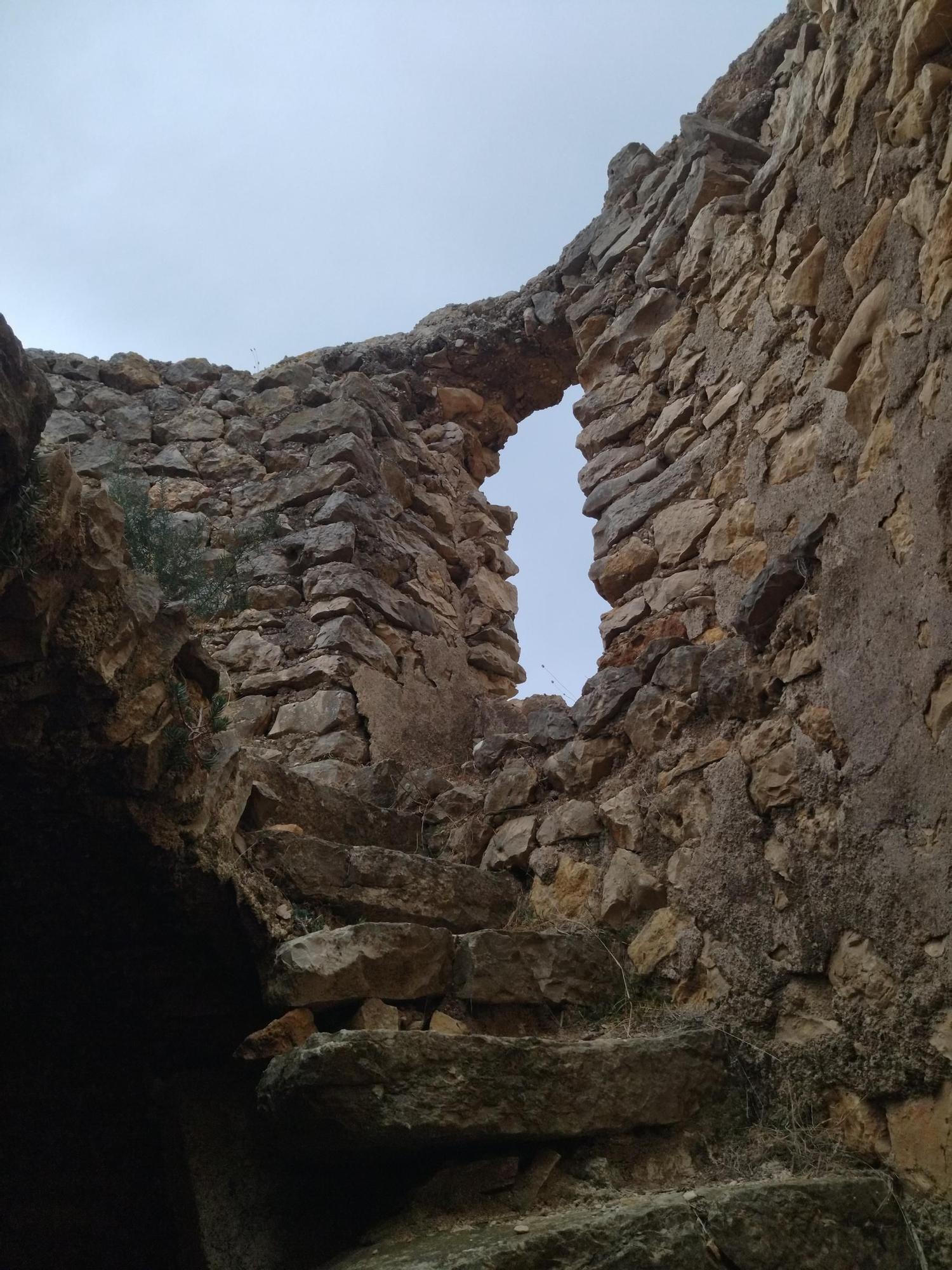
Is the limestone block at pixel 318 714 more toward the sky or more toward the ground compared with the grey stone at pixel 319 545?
more toward the ground

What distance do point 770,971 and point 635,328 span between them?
263 centimetres

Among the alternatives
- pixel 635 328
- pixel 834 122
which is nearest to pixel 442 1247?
pixel 834 122

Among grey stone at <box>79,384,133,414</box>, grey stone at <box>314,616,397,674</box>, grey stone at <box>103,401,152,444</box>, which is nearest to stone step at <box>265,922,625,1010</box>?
grey stone at <box>314,616,397,674</box>

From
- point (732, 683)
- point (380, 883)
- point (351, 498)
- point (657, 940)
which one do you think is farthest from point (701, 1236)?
point (351, 498)

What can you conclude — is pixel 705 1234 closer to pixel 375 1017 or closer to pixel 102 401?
pixel 375 1017

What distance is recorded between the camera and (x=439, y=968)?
2.35m

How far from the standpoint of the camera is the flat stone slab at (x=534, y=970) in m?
2.38

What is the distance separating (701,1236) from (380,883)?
4.00ft

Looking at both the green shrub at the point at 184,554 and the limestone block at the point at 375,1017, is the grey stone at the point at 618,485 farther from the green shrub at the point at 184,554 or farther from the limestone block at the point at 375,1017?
the limestone block at the point at 375,1017

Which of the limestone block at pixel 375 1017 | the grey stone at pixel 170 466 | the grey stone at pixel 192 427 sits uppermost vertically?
the grey stone at pixel 192 427

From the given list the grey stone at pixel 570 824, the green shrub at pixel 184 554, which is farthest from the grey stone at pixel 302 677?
the grey stone at pixel 570 824

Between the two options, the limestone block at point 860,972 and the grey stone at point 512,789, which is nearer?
the limestone block at point 860,972

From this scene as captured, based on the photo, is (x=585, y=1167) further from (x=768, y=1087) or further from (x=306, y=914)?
(x=306, y=914)

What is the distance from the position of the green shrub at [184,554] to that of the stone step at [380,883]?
0.92 meters
